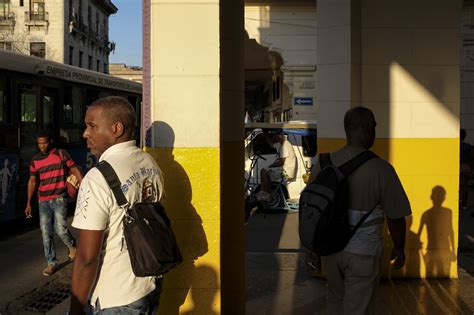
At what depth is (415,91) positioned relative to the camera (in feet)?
19.6

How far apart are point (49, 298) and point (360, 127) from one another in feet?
13.9

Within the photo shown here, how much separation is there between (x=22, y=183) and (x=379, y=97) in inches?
266

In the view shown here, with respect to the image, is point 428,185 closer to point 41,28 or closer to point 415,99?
point 415,99

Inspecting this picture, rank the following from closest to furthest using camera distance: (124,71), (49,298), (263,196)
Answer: (49,298), (263,196), (124,71)

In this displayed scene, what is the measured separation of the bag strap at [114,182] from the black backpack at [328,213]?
1189mm

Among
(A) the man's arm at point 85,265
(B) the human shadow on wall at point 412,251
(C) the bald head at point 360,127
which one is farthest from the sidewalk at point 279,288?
(A) the man's arm at point 85,265

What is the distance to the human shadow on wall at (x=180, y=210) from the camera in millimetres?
3641

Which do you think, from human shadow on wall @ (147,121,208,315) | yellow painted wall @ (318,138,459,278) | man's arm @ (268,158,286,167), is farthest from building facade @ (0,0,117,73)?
human shadow on wall @ (147,121,208,315)

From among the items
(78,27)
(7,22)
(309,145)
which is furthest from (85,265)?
(78,27)

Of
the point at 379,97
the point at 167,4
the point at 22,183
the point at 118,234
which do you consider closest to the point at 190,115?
the point at 167,4

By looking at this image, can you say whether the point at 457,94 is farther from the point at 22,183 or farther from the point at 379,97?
the point at 22,183

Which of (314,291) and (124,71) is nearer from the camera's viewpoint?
(314,291)

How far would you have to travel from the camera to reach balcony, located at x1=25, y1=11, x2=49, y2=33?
45.1 m

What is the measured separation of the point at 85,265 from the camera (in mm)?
2387
